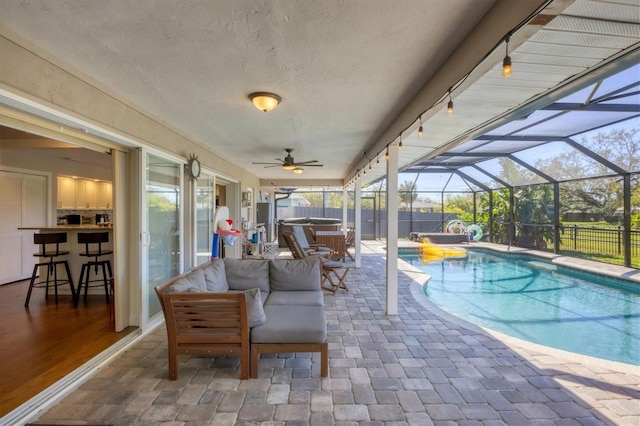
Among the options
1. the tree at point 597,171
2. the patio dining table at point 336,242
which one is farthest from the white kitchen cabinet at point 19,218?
the tree at point 597,171

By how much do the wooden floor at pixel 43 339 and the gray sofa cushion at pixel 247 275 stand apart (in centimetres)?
121

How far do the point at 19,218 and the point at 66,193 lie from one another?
1033 millimetres

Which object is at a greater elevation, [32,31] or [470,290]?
[32,31]

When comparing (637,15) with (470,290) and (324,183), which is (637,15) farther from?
(324,183)

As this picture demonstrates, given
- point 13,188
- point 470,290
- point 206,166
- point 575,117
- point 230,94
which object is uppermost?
point 575,117

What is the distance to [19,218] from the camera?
5.14 meters

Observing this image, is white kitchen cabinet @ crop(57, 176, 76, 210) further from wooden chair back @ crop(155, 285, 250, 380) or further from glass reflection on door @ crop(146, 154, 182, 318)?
wooden chair back @ crop(155, 285, 250, 380)

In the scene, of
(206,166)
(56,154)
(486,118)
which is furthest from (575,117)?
(56,154)

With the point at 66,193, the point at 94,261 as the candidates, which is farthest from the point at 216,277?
the point at 66,193

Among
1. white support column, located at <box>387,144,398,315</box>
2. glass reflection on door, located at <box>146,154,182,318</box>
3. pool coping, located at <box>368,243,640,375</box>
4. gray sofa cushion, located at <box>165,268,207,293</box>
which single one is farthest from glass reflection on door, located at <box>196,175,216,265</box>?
pool coping, located at <box>368,243,640,375</box>

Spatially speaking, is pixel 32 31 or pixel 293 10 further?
pixel 32 31

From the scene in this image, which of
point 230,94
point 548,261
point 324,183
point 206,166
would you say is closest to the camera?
point 230,94

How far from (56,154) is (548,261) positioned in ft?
39.6

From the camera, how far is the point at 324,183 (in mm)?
9969
